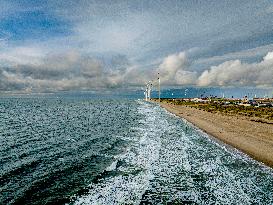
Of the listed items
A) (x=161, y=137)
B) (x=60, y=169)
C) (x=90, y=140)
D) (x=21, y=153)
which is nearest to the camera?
(x=60, y=169)

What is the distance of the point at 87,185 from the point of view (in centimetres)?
2075

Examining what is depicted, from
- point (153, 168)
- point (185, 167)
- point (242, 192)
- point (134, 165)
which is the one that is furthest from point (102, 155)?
point (242, 192)

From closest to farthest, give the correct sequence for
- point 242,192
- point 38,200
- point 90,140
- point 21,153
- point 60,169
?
1. point 38,200
2. point 242,192
3. point 60,169
4. point 21,153
5. point 90,140

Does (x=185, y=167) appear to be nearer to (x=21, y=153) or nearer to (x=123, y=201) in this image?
(x=123, y=201)

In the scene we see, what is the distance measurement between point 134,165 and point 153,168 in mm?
2025

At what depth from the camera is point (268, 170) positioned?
2592 centimetres

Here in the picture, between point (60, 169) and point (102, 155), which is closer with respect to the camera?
point (60, 169)

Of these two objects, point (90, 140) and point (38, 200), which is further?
point (90, 140)

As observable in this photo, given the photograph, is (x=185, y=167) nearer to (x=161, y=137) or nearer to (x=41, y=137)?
(x=161, y=137)

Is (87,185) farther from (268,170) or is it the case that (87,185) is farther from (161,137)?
(161,137)

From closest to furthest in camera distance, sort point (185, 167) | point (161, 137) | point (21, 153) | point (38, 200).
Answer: point (38, 200) → point (185, 167) → point (21, 153) → point (161, 137)

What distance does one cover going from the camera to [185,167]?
88.1 ft

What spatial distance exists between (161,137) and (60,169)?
23846 millimetres

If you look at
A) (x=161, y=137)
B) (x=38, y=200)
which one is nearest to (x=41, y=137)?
(x=161, y=137)
